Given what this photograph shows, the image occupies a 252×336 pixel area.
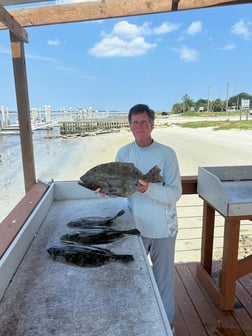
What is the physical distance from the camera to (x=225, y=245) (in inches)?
80.8

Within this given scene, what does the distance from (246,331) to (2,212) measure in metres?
7.22

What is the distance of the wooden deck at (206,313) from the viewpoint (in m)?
1.96

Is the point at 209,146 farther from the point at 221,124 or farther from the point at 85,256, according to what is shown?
the point at 85,256

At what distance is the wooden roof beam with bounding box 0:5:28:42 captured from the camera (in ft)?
6.16

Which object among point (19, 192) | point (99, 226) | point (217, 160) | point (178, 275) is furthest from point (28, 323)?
point (217, 160)

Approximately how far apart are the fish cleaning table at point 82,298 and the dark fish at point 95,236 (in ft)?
0.13

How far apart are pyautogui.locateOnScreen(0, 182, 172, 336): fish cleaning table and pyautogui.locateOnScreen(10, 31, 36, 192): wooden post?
47.0 inches

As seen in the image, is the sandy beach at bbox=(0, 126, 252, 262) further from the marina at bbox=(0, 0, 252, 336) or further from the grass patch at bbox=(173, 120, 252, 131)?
the marina at bbox=(0, 0, 252, 336)

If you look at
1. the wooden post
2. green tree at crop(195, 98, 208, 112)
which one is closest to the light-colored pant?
the wooden post

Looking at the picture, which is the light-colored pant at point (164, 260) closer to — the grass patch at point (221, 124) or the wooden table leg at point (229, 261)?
the wooden table leg at point (229, 261)

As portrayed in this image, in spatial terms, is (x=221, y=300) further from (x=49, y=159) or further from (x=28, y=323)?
(x=49, y=159)

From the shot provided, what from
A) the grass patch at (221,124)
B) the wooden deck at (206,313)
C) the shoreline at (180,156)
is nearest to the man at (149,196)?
the wooden deck at (206,313)

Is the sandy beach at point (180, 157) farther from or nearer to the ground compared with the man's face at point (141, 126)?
nearer to the ground

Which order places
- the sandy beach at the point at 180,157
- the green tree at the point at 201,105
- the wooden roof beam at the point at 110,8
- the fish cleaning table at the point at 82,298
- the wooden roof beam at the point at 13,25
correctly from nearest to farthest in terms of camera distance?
the fish cleaning table at the point at 82,298 → the wooden roof beam at the point at 13,25 → the wooden roof beam at the point at 110,8 → the green tree at the point at 201,105 → the sandy beach at the point at 180,157
